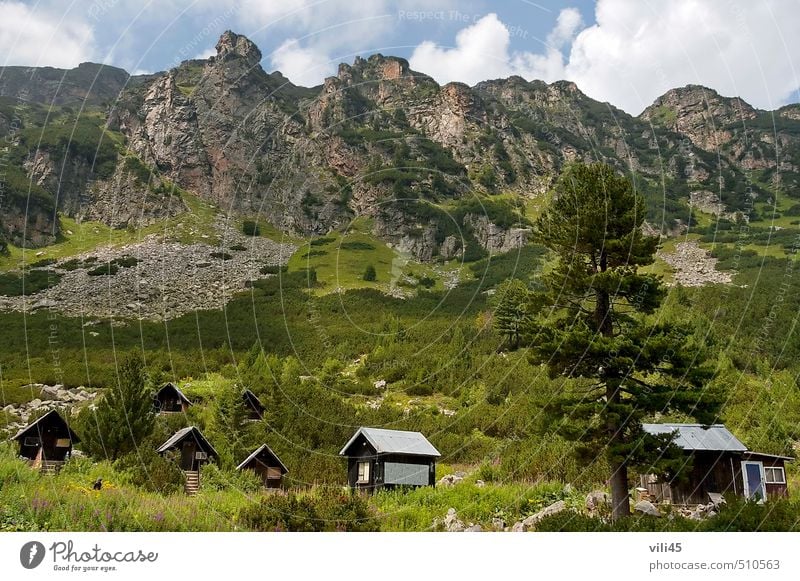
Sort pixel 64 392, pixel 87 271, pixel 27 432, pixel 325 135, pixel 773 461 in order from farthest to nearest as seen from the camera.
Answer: pixel 325 135, pixel 87 271, pixel 64 392, pixel 27 432, pixel 773 461

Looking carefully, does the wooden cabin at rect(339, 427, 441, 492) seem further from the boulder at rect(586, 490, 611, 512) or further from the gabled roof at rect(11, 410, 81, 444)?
the gabled roof at rect(11, 410, 81, 444)

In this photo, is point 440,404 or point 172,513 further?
point 440,404

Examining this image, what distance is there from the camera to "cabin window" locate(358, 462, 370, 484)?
26514 mm

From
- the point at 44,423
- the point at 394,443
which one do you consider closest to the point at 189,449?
the point at 44,423

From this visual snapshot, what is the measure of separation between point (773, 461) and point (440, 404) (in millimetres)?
24900

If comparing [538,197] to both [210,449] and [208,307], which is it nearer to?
[208,307]

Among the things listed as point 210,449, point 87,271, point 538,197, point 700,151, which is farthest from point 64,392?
point 700,151

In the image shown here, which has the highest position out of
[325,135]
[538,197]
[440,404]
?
[325,135]

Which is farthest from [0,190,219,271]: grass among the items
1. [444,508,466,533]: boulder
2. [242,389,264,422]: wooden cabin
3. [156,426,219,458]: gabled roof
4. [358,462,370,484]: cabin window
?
[444,508,466,533]: boulder

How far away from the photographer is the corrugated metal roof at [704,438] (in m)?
22.9

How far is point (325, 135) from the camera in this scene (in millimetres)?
158625

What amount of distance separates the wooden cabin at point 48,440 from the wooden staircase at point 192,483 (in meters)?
6.19
